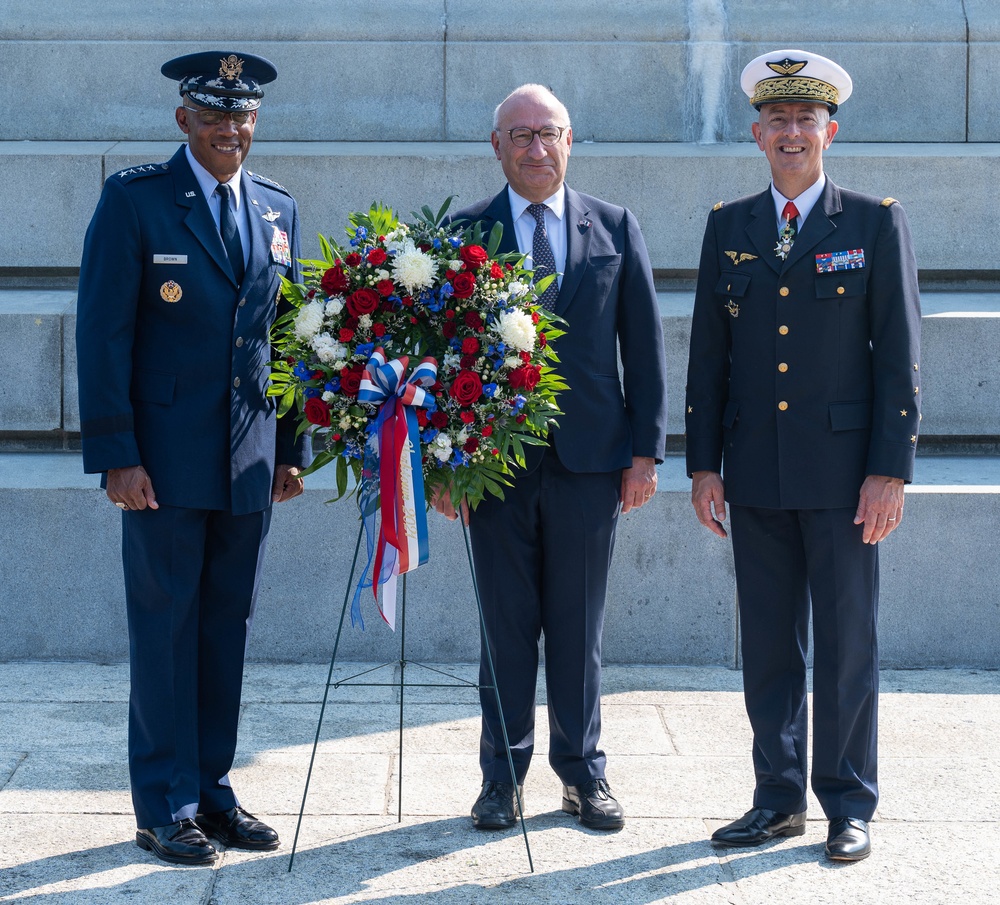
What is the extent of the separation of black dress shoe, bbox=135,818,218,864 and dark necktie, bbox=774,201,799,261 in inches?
95.1

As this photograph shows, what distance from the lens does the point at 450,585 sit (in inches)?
232

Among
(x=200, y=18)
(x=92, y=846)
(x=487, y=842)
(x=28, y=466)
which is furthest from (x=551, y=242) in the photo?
(x=200, y=18)

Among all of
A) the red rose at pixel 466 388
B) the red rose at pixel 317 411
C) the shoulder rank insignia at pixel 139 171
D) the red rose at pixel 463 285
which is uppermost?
the shoulder rank insignia at pixel 139 171

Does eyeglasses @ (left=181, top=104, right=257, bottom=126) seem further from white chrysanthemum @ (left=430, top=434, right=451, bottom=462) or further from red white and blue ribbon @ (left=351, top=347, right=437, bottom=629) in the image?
white chrysanthemum @ (left=430, top=434, right=451, bottom=462)

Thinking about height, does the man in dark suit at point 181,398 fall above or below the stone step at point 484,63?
below

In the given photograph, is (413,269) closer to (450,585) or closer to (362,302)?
(362,302)

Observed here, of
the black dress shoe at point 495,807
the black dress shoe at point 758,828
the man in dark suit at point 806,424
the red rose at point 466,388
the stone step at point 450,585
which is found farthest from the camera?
the stone step at point 450,585

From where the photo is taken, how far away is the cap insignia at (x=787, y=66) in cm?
400

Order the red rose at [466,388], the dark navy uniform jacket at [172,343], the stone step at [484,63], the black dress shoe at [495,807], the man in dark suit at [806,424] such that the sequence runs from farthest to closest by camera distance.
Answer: the stone step at [484,63] < the black dress shoe at [495,807] < the man in dark suit at [806,424] < the dark navy uniform jacket at [172,343] < the red rose at [466,388]

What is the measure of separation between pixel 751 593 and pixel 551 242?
1.25 m

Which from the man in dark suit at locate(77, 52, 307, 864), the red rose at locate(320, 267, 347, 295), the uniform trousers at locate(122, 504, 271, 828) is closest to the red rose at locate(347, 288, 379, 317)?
the red rose at locate(320, 267, 347, 295)

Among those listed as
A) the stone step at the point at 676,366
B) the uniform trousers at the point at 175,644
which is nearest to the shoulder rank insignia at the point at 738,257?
the uniform trousers at the point at 175,644

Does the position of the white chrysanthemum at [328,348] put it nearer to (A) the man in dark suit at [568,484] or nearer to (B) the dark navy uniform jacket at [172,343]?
(B) the dark navy uniform jacket at [172,343]

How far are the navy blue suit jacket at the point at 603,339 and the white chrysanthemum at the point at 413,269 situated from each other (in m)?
0.52
